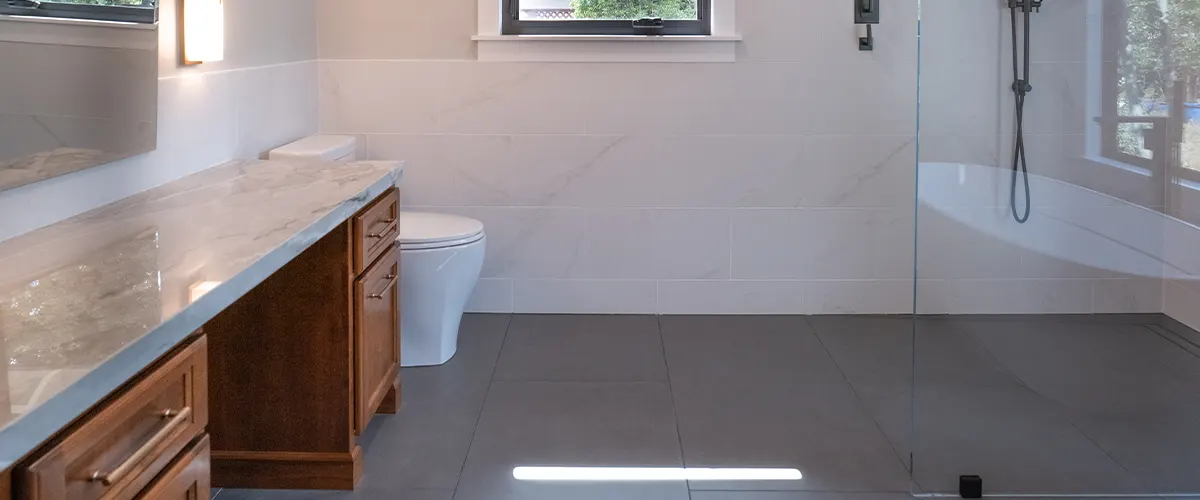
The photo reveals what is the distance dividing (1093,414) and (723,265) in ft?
6.68

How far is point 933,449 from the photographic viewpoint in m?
2.65

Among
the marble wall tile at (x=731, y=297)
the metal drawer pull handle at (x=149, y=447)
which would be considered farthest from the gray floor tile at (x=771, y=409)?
the metal drawer pull handle at (x=149, y=447)

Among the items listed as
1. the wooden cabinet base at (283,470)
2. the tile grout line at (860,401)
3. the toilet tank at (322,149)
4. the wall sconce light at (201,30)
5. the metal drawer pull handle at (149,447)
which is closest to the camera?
the metal drawer pull handle at (149,447)

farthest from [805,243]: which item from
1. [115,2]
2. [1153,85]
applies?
[115,2]

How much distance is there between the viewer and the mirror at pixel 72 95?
2111mm

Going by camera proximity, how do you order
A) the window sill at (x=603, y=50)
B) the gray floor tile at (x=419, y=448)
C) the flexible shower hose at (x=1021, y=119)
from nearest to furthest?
1. the flexible shower hose at (x=1021, y=119)
2. the gray floor tile at (x=419, y=448)
3. the window sill at (x=603, y=50)

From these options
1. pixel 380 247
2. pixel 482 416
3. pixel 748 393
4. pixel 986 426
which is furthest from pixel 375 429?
pixel 986 426

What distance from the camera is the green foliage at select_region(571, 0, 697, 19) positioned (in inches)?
172

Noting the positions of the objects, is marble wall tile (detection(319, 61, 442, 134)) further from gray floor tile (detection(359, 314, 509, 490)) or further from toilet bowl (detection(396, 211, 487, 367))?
gray floor tile (detection(359, 314, 509, 490))

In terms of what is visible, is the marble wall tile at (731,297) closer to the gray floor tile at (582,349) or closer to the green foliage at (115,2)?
the gray floor tile at (582,349)

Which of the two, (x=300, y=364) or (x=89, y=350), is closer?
(x=89, y=350)

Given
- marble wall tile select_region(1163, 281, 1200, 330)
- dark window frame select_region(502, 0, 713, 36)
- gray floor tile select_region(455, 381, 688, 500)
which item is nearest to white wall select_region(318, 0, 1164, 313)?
dark window frame select_region(502, 0, 713, 36)

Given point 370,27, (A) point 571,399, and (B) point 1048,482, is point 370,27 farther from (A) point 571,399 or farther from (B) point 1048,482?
(B) point 1048,482

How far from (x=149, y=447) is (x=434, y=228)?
2.18 meters
